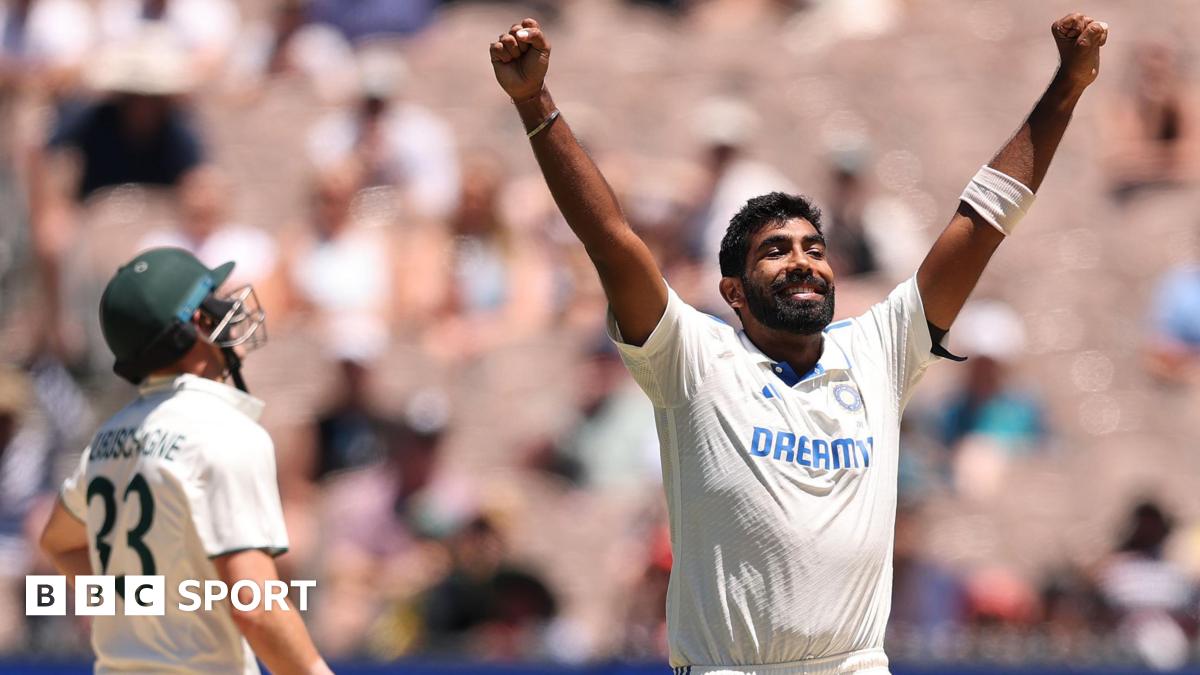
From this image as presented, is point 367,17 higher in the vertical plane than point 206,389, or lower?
higher

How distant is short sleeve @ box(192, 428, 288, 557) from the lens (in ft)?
16.6

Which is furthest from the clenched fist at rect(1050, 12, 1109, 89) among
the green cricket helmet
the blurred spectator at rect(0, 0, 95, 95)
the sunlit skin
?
the blurred spectator at rect(0, 0, 95, 95)

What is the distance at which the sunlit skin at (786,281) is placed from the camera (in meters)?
4.85

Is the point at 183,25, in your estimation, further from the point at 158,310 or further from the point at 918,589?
the point at 158,310

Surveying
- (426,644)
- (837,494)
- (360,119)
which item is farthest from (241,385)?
(360,119)

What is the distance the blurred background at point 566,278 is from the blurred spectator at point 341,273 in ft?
0.07

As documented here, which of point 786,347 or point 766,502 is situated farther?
point 786,347

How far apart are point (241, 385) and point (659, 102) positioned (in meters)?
8.25

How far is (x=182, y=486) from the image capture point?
5117 millimetres

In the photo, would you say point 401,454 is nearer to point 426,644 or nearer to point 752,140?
point 426,644

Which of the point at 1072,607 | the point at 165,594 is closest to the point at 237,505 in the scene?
the point at 165,594

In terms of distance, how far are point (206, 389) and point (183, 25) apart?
8.89m

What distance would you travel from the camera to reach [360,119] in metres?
12.9

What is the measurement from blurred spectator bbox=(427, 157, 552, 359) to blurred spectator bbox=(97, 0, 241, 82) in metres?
2.74
